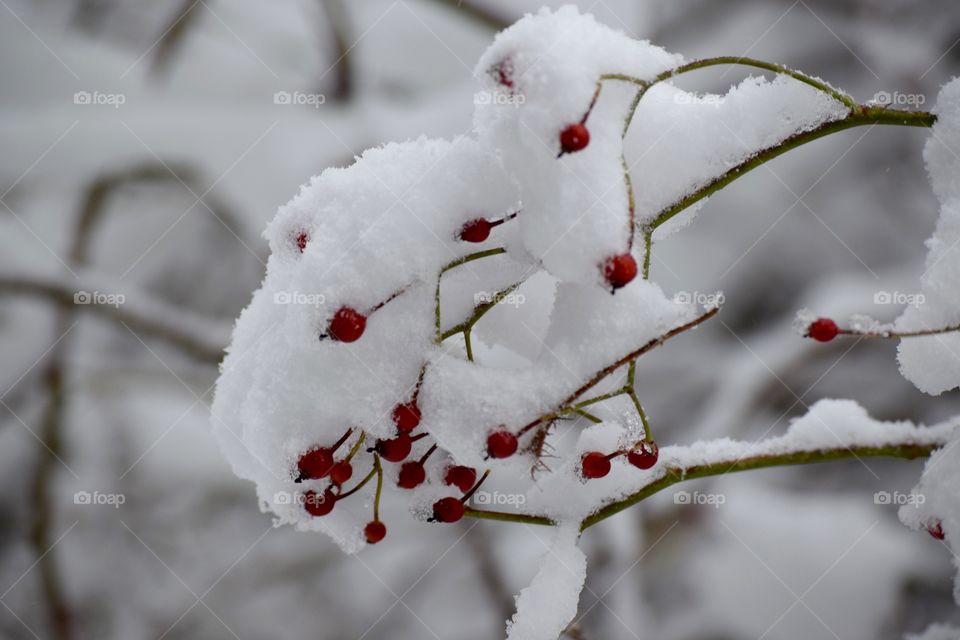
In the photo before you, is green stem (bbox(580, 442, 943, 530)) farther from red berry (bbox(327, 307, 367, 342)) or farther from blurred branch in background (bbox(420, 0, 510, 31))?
blurred branch in background (bbox(420, 0, 510, 31))

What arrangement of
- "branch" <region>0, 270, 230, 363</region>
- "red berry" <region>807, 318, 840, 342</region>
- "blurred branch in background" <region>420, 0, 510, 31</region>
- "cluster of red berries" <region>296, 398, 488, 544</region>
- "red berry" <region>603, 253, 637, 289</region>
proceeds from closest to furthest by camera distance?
1. "red berry" <region>603, 253, 637, 289</region>
2. "cluster of red berries" <region>296, 398, 488, 544</region>
3. "red berry" <region>807, 318, 840, 342</region>
4. "branch" <region>0, 270, 230, 363</region>
5. "blurred branch in background" <region>420, 0, 510, 31</region>

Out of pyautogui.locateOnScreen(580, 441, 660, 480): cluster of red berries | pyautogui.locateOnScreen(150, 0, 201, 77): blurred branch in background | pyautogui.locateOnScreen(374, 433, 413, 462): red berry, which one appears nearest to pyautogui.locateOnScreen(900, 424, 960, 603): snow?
pyautogui.locateOnScreen(580, 441, 660, 480): cluster of red berries

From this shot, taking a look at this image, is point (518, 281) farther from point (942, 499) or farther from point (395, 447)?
point (942, 499)

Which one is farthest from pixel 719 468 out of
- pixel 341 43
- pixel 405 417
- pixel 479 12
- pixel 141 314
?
pixel 341 43

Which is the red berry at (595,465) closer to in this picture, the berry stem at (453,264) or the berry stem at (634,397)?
the berry stem at (634,397)

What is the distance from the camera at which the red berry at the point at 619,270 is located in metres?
0.55

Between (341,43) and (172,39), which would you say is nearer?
(341,43)

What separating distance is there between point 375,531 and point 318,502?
0.25 feet

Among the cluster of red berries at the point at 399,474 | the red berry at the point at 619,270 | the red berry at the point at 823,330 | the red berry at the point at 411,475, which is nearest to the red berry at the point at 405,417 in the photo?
the cluster of red berries at the point at 399,474

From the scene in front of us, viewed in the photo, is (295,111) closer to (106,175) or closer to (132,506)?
(106,175)

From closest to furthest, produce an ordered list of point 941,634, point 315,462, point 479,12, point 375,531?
point 315,462 < point 375,531 < point 941,634 < point 479,12

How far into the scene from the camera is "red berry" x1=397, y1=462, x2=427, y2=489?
75cm

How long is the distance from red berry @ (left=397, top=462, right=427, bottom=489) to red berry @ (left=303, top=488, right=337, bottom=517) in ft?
0.23

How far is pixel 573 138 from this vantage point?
56cm
